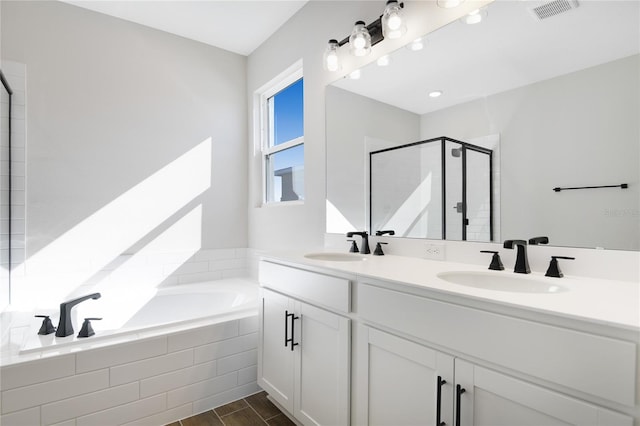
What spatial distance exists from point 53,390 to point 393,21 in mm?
2481

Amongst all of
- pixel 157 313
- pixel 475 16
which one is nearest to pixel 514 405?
pixel 475 16

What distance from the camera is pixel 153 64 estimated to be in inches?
111

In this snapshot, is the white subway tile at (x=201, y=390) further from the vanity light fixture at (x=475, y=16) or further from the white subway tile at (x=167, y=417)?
the vanity light fixture at (x=475, y=16)

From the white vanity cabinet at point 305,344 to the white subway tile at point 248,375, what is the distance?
19cm

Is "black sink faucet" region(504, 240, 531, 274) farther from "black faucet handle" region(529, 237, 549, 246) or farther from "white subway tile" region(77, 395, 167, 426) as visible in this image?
"white subway tile" region(77, 395, 167, 426)

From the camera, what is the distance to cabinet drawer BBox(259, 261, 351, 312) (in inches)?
53.7

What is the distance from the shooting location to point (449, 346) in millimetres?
980

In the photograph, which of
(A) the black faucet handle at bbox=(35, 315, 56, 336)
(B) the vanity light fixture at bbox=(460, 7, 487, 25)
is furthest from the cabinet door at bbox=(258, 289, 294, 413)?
(B) the vanity light fixture at bbox=(460, 7, 487, 25)

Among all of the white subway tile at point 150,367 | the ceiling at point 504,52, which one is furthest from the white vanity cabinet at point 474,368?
the white subway tile at point 150,367

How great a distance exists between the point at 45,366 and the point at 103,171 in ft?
5.21

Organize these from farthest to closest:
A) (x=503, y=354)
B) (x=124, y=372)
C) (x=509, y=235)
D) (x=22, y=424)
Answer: (x=124, y=372)
(x=22, y=424)
(x=509, y=235)
(x=503, y=354)

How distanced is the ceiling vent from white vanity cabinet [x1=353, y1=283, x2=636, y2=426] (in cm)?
116

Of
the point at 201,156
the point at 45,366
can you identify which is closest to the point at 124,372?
the point at 45,366

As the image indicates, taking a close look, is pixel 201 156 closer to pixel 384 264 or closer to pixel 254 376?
pixel 254 376
